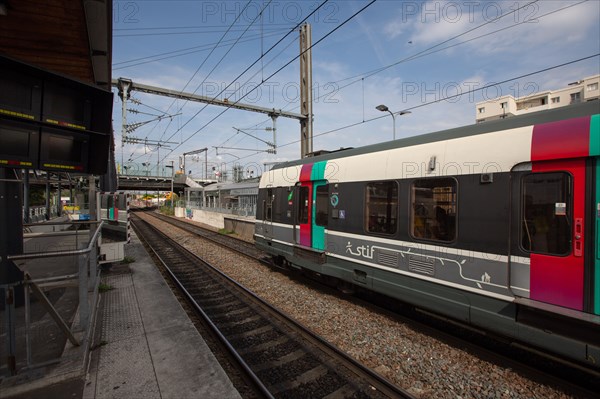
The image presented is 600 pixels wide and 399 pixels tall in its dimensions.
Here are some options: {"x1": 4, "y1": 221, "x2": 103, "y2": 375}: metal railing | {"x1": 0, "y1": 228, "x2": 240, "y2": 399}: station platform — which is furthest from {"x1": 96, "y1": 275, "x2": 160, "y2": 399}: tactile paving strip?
{"x1": 4, "y1": 221, "x2": 103, "y2": 375}: metal railing

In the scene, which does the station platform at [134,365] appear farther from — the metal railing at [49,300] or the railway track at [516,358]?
the railway track at [516,358]

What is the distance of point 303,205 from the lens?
28.8 feet

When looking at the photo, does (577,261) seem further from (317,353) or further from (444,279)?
(317,353)

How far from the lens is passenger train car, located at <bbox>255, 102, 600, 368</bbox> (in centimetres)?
372

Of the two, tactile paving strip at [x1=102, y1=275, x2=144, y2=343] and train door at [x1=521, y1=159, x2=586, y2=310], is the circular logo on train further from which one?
tactile paving strip at [x1=102, y1=275, x2=144, y2=343]

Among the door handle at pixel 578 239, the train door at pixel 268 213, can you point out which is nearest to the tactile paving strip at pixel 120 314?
the train door at pixel 268 213

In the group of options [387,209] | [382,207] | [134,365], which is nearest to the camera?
[134,365]

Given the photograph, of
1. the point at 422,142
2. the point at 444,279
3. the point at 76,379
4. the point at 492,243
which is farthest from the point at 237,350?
the point at 422,142

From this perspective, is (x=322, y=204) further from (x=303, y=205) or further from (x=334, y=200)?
(x=303, y=205)

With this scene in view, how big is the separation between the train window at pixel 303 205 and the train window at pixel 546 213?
5.14m

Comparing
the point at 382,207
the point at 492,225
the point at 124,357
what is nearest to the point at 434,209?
the point at 492,225

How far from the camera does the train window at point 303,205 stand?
28.3 ft

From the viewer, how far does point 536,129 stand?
417 cm

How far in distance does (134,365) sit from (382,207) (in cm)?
471
